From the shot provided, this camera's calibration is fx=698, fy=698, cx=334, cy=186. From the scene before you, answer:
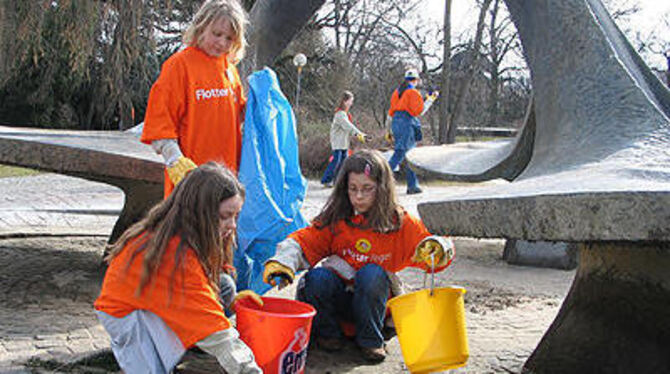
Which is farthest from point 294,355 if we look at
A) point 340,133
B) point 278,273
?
point 340,133

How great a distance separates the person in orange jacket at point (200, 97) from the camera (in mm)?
2961

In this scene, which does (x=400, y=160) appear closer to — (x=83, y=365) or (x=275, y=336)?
(x=83, y=365)

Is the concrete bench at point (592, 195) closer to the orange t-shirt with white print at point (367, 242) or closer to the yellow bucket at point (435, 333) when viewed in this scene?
the yellow bucket at point (435, 333)

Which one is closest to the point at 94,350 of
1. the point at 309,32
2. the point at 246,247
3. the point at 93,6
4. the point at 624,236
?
the point at 246,247

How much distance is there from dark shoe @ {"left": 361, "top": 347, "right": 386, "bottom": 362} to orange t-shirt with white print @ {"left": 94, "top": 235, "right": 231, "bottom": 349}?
3.17ft

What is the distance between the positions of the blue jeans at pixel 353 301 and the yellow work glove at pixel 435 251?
13.7 inches

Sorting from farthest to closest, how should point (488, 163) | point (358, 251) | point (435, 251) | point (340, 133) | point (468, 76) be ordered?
point (468, 76) → point (340, 133) → point (488, 163) → point (358, 251) → point (435, 251)

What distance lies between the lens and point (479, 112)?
2139 centimetres

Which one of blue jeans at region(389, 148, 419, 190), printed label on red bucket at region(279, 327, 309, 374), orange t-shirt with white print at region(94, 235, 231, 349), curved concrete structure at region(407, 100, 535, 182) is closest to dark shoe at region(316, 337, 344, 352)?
printed label on red bucket at region(279, 327, 309, 374)

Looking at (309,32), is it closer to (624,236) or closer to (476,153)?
(476,153)

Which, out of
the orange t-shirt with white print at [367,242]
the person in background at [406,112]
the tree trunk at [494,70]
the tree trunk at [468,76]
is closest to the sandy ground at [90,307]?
the orange t-shirt with white print at [367,242]

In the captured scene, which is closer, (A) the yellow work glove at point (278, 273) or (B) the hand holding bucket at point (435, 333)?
(B) the hand holding bucket at point (435, 333)

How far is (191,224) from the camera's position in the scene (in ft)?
7.31

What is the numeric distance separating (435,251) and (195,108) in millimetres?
1255
